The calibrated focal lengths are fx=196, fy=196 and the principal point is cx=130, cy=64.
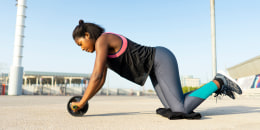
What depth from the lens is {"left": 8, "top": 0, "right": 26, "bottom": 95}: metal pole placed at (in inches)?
598

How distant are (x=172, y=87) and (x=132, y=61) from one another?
583mm

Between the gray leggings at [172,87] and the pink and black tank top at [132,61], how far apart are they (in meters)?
0.11

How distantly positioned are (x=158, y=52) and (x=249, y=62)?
28855 millimetres

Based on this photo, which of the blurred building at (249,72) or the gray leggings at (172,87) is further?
the blurred building at (249,72)

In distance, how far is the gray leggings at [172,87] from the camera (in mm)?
2373

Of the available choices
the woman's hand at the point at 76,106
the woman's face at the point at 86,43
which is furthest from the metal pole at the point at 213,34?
the woman's hand at the point at 76,106

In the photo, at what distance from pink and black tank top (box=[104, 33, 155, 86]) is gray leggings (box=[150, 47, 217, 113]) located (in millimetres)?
114

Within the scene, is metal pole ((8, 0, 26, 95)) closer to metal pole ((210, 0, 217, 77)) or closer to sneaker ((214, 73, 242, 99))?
metal pole ((210, 0, 217, 77))

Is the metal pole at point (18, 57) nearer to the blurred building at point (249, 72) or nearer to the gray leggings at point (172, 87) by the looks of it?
the gray leggings at point (172, 87)

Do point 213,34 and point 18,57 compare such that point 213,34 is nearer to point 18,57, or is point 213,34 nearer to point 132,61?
point 132,61

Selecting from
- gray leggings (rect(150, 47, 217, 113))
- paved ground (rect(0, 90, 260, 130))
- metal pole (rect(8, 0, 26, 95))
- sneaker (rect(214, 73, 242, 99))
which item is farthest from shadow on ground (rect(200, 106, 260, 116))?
metal pole (rect(8, 0, 26, 95))

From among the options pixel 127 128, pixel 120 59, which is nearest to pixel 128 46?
pixel 120 59

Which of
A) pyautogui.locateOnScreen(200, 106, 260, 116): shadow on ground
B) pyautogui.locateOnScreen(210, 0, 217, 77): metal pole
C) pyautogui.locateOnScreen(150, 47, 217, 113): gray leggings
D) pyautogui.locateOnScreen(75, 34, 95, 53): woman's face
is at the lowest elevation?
pyautogui.locateOnScreen(200, 106, 260, 116): shadow on ground

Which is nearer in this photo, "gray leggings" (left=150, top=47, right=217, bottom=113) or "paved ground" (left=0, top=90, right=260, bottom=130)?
"paved ground" (left=0, top=90, right=260, bottom=130)
